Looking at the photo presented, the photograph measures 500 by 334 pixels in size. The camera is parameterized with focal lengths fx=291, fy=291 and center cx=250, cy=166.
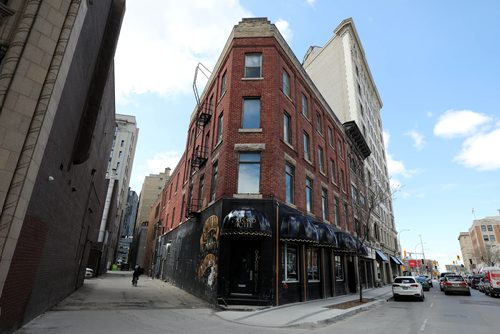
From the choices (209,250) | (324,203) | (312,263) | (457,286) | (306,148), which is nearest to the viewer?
(209,250)

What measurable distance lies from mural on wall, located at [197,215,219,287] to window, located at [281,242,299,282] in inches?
144

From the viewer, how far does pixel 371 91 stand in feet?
179

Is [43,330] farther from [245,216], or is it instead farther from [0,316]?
[245,216]

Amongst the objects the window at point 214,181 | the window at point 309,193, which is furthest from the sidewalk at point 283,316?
the window at point 309,193

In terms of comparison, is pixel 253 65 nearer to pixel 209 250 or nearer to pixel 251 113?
pixel 251 113

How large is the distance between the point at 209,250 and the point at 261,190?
444 centimetres

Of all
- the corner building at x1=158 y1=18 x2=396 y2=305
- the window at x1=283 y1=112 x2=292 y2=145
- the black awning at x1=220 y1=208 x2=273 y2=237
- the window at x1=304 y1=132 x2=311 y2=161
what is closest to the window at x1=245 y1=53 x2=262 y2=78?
the corner building at x1=158 y1=18 x2=396 y2=305

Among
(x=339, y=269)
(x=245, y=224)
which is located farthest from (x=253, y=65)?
(x=339, y=269)

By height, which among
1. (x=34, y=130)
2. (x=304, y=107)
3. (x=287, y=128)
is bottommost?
(x=34, y=130)

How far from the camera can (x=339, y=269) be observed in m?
23.7

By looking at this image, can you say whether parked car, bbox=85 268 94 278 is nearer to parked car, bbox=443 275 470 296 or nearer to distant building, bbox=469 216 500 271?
parked car, bbox=443 275 470 296

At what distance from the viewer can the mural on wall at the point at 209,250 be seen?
50.2 feet

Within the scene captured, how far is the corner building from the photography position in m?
14.6

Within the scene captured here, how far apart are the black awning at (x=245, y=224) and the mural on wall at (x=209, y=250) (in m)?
1.62
